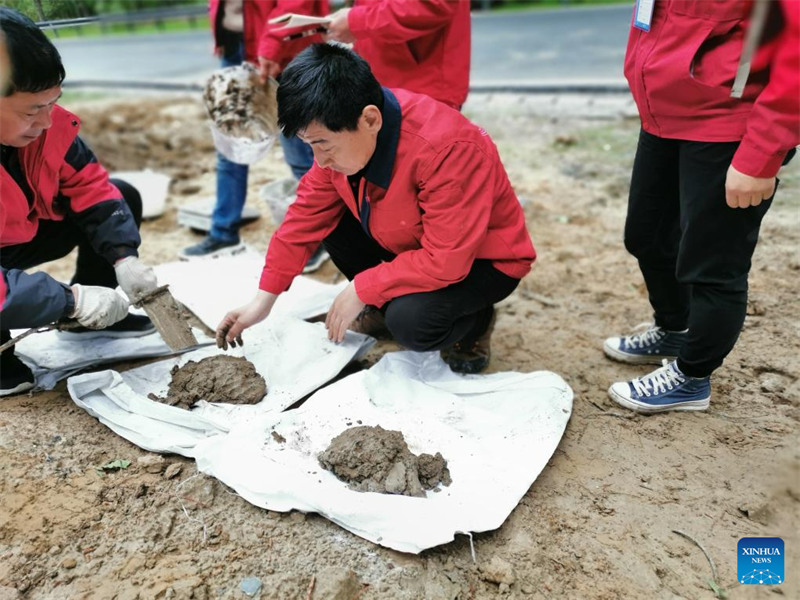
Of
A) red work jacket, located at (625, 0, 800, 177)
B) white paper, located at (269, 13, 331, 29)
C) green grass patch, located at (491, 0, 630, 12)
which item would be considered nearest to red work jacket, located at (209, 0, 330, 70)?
white paper, located at (269, 13, 331, 29)

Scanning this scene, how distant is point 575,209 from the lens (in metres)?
3.87

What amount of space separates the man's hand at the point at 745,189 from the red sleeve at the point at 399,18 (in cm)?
121

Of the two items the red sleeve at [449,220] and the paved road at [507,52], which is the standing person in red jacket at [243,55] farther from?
the paved road at [507,52]

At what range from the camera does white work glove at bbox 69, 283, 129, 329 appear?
2.10 meters

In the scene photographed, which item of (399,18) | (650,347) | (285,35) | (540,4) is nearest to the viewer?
(399,18)

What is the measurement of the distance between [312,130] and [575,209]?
2392 millimetres

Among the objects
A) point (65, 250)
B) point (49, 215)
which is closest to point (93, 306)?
point (49, 215)

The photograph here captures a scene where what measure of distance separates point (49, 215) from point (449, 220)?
1.39 metres

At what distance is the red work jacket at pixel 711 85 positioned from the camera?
4.87ft

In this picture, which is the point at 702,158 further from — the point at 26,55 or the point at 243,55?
the point at 243,55

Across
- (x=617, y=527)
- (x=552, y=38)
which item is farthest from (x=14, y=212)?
(x=552, y=38)

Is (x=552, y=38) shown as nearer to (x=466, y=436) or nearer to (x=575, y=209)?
(x=575, y=209)

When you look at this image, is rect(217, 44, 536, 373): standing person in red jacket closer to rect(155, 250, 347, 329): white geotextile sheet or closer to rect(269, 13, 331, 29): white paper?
rect(155, 250, 347, 329): white geotextile sheet

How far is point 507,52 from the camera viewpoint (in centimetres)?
845
